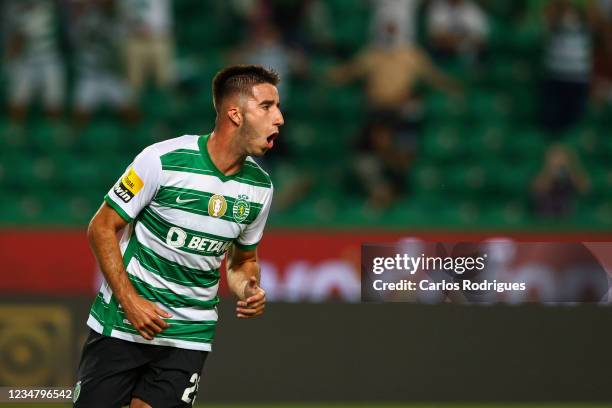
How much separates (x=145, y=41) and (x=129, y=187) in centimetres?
671

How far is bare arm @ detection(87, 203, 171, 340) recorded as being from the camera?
15.2 ft

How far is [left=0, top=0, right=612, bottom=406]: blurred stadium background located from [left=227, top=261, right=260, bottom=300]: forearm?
10.6 ft

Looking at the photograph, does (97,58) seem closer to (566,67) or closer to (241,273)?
(566,67)

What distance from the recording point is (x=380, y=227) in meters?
9.04

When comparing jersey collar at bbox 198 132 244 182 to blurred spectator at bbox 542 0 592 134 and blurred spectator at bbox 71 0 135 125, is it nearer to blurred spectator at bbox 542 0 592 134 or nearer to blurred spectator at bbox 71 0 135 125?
blurred spectator at bbox 71 0 135 125

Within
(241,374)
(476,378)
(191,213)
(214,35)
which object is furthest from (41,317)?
(214,35)

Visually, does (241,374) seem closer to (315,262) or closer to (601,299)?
(315,262)

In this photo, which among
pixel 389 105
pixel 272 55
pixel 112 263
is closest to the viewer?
pixel 112 263

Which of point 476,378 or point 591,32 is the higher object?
point 591,32

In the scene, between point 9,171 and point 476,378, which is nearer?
point 476,378

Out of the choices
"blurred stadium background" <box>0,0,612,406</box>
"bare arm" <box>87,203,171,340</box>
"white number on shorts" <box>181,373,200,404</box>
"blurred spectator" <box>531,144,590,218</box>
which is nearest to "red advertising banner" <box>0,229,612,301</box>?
"blurred stadium background" <box>0,0,612,406</box>

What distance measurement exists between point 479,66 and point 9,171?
494 centimetres

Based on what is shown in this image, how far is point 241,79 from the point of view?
16.3ft

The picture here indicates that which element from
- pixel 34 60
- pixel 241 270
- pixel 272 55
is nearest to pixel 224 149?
pixel 241 270
